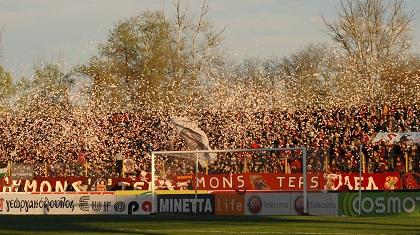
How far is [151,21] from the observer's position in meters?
87.4

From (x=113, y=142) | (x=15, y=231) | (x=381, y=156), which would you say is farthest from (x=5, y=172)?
(x=15, y=231)

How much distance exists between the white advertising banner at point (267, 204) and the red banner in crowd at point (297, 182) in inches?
120

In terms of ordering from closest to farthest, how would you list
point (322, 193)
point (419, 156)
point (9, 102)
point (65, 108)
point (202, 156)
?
point (322, 193) → point (419, 156) → point (202, 156) → point (65, 108) → point (9, 102)

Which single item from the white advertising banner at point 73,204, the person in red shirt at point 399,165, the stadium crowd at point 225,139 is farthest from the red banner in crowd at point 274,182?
the white advertising banner at point 73,204

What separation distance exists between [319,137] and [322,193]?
15.7 meters

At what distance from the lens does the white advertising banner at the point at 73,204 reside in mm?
46719

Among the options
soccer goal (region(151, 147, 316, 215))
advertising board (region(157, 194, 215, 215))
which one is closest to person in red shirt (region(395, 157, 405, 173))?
soccer goal (region(151, 147, 316, 215))

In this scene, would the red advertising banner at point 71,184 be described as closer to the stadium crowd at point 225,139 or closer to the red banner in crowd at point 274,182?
the red banner in crowd at point 274,182

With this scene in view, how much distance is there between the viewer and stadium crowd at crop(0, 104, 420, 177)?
53.9 meters

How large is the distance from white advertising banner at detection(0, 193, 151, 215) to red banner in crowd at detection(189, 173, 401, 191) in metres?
4.88

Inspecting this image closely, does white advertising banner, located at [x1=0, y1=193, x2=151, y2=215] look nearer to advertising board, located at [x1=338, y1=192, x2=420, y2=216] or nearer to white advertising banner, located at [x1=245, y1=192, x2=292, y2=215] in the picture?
white advertising banner, located at [x1=245, y1=192, x2=292, y2=215]

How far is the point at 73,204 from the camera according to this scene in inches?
1875

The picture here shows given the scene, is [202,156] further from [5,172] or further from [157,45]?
[157,45]

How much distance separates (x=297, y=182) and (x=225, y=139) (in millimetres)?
16221
